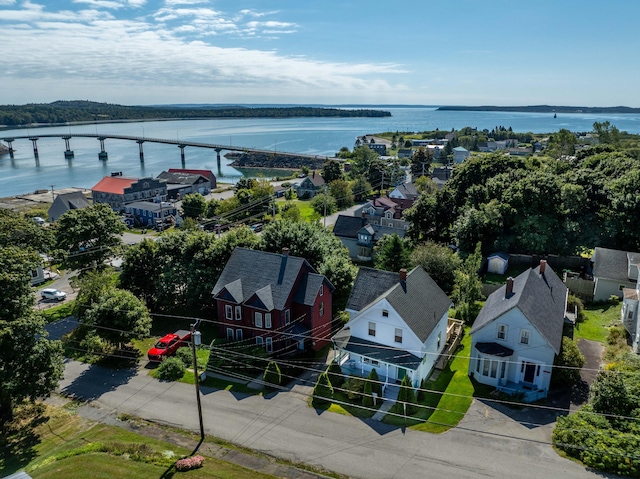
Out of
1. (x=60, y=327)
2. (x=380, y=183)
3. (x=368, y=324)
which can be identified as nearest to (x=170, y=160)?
(x=380, y=183)

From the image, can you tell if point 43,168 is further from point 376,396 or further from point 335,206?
point 376,396

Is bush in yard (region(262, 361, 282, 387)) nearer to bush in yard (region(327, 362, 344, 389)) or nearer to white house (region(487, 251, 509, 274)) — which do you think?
bush in yard (region(327, 362, 344, 389))

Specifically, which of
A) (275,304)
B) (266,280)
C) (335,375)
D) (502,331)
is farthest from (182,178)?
(502,331)

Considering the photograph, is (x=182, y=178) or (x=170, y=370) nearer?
(x=170, y=370)

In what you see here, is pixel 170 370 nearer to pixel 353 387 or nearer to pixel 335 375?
pixel 335 375

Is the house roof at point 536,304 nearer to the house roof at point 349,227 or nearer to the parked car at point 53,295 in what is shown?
the house roof at point 349,227
